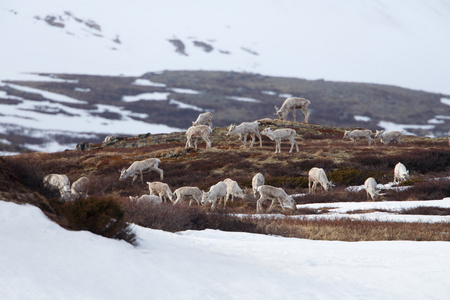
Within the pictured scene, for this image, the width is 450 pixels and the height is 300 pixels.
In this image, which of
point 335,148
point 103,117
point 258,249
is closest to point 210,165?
point 335,148

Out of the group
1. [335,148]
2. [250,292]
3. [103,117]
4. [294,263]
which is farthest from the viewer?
[103,117]

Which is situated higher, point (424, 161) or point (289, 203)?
point (424, 161)

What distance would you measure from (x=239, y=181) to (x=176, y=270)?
2266 centimetres

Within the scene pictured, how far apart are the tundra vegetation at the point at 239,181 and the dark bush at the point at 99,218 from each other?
1 centimetres

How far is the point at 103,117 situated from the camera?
14338 cm

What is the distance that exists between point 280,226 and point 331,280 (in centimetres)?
649

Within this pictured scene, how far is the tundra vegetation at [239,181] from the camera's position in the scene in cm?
652

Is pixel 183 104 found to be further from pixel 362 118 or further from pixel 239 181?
pixel 239 181

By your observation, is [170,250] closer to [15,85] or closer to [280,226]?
[280,226]

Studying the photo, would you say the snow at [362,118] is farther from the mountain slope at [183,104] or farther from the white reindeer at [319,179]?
the white reindeer at [319,179]

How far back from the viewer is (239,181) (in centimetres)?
2833

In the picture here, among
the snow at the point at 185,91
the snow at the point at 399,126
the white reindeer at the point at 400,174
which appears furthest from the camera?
the snow at the point at 185,91

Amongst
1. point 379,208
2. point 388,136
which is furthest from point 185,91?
point 379,208

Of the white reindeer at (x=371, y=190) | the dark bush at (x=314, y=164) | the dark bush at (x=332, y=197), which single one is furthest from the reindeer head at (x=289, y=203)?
the dark bush at (x=314, y=164)
